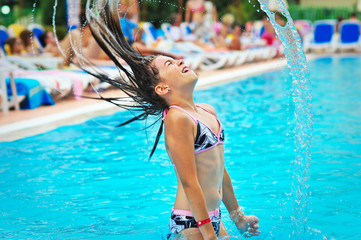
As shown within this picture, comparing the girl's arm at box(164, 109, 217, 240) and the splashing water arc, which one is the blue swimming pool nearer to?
the splashing water arc

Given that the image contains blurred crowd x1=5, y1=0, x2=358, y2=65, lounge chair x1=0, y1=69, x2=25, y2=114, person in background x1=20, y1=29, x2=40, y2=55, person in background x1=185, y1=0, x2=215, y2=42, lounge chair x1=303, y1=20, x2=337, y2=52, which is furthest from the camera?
lounge chair x1=303, y1=20, x2=337, y2=52

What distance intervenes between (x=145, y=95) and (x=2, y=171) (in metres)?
2.85

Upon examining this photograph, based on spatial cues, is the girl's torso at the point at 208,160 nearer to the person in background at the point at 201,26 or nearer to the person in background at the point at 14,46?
the person in background at the point at 14,46

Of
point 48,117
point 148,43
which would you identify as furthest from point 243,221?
point 148,43

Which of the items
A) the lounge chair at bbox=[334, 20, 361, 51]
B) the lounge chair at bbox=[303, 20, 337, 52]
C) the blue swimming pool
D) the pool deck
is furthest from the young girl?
the lounge chair at bbox=[303, 20, 337, 52]

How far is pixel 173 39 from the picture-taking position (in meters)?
16.0

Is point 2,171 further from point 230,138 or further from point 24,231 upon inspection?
point 230,138

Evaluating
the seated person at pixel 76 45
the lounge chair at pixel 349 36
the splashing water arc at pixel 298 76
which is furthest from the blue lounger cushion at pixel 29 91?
the lounge chair at pixel 349 36

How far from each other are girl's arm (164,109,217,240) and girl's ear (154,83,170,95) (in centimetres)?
17

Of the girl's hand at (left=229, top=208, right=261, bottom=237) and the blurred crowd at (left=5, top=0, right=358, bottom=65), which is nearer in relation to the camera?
the girl's hand at (left=229, top=208, right=261, bottom=237)

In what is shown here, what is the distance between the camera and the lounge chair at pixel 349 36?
19.2m

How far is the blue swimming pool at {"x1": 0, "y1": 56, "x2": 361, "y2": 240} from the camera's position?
11.3 feet

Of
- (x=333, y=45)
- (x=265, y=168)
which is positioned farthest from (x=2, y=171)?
(x=333, y=45)

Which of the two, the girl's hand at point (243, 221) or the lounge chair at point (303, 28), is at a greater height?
the girl's hand at point (243, 221)
